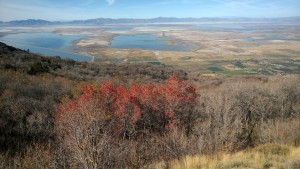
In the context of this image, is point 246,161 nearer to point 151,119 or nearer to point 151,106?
point 151,119

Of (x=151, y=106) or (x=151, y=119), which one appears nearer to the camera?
(x=151, y=119)

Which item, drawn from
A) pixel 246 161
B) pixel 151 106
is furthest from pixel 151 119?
pixel 246 161

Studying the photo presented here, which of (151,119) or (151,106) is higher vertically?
(151,106)

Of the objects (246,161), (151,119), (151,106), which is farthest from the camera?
(151,106)

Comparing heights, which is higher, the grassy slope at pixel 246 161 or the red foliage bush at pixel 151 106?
the grassy slope at pixel 246 161

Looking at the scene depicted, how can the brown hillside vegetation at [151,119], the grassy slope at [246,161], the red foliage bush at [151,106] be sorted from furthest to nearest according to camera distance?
the red foliage bush at [151,106] → the brown hillside vegetation at [151,119] → the grassy slope at [246,161]

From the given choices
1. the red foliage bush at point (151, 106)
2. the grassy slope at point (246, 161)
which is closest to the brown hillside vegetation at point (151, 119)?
the red foliage bush at point (151, 106)

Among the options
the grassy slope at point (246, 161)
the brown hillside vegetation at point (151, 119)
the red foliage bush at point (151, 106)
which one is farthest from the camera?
the red foliage bush at point (151, 106)

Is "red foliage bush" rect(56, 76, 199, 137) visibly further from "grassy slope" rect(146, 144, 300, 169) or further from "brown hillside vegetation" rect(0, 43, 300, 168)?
"grassy slope" rect(146, 144, 300, 169)

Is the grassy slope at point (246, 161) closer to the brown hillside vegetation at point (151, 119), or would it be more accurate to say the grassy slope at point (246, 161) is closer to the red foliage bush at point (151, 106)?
the brown hillside vegetation at point (151, 119)

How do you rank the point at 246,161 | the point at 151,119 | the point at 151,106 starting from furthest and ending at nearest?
the point at 151,106 < the point at 151,119 < the point at 246,161

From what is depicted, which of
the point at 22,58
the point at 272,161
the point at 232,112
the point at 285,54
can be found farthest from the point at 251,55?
the point at 272,161
